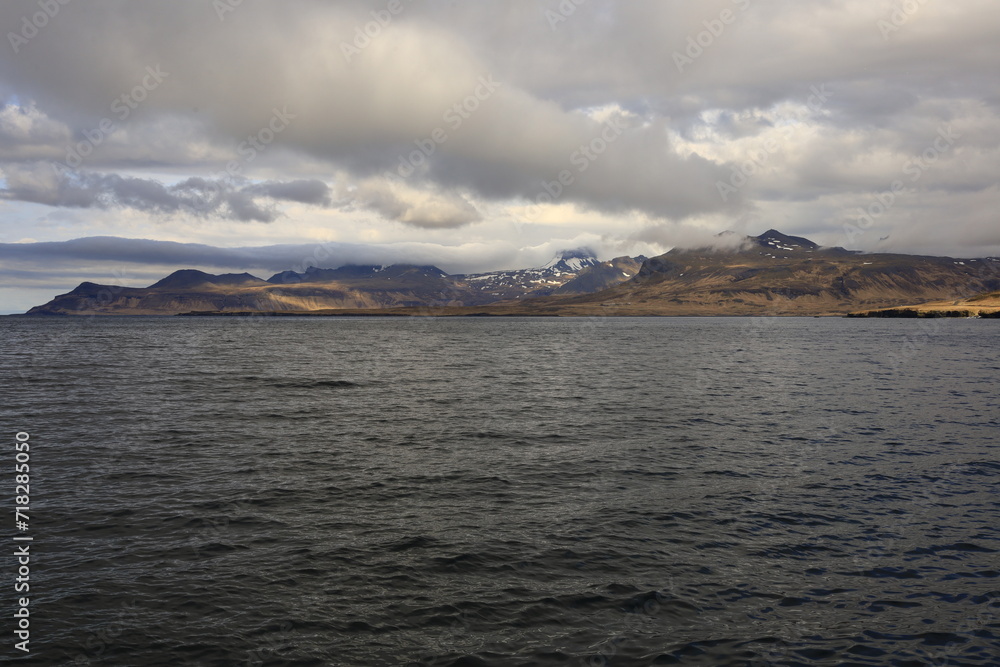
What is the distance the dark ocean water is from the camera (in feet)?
48.0

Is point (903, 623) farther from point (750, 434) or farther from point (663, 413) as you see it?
point (663, 413)

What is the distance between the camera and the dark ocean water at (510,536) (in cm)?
1462

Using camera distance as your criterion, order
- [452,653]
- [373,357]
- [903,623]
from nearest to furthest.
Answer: [452,653]
[903,623]
[373,357]

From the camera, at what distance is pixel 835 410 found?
1916 inches

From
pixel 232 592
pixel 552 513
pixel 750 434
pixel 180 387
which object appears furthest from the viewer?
pixel 180 387

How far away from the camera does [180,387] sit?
203ft

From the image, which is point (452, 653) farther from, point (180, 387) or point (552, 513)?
point (180, 387)

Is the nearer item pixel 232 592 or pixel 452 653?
pixel 452 653

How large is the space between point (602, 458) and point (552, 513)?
9.62m

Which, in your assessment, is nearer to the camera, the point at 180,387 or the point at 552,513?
the point at 552,513

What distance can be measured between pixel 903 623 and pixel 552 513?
39.1ft

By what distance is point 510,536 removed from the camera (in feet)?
68.9

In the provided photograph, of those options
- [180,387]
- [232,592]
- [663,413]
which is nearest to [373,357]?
[180,387]

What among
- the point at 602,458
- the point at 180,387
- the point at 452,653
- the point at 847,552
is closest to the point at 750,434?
the point at 602,458
